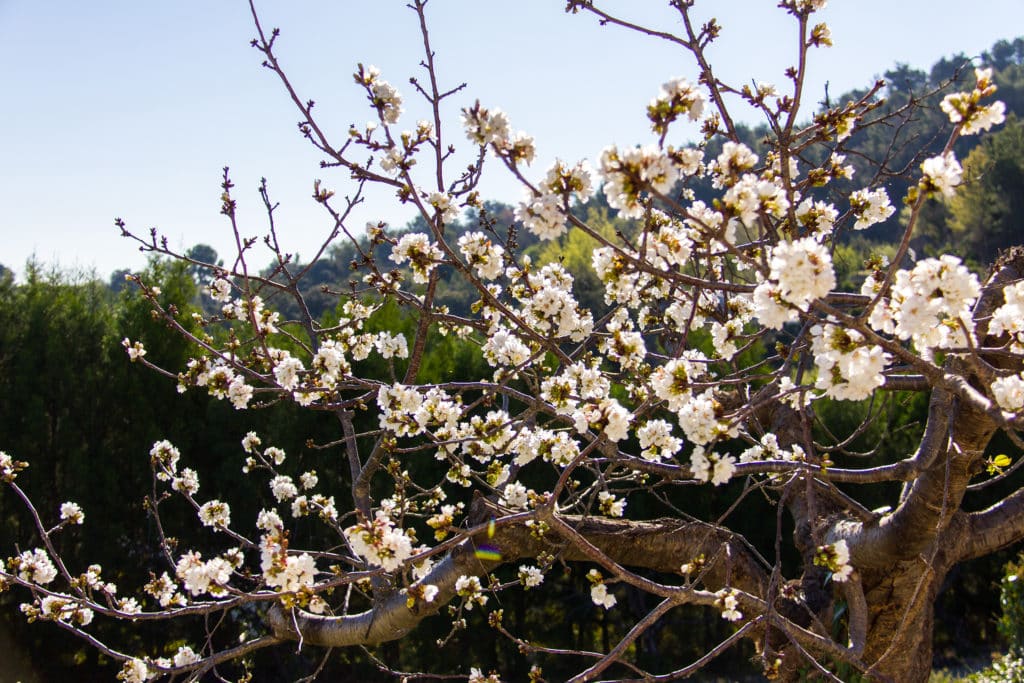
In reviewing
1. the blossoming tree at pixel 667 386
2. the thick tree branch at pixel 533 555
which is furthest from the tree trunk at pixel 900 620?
the thick tree branch at pixel 533 555

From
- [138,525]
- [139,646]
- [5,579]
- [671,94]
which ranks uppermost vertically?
[671,94]

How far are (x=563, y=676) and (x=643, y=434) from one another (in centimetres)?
518

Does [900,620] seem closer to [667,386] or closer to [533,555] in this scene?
[533,555]

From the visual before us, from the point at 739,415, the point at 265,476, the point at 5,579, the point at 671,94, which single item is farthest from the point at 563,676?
the point at 671,94

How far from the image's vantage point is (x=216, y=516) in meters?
3.17

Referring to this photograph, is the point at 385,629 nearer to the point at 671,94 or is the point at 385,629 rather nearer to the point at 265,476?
the point at 671,94

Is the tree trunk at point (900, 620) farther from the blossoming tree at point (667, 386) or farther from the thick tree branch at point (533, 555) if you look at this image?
the thick tree branch at point (533, 555)

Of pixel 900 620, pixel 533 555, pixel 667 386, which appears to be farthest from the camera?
pixel 533 555

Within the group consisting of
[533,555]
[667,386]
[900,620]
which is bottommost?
[900,620]

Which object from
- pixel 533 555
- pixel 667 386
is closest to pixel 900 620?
pixel 533 555

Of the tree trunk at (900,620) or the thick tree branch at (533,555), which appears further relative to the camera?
the tree trunk at (900,620)

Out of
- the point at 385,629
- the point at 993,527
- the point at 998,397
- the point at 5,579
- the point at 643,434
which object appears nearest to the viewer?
the point at 998,397

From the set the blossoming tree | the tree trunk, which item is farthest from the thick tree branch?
the tree trunk

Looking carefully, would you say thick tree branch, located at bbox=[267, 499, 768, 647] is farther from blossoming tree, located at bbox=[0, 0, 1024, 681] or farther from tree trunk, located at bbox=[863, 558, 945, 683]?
tree trunk, located at bbox=[863, 558, 945, 683]
